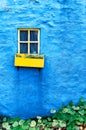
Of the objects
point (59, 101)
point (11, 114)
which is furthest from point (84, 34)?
point (11, 114)

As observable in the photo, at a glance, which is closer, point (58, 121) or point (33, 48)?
point (58, 121)

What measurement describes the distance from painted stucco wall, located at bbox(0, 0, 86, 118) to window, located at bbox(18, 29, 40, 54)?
12cm

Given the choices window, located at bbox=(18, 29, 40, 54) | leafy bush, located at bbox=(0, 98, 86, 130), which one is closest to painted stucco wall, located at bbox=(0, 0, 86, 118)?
window, located at bbox=(18, 29, 40, 54)

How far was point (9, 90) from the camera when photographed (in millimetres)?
9953

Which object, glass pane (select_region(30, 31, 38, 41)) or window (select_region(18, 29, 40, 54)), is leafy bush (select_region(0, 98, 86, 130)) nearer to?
window (select_region(18, 29, 40, 54))

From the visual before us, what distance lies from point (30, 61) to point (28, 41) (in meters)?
0.45

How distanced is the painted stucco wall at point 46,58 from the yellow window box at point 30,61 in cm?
13

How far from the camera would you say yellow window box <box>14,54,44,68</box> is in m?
9.73

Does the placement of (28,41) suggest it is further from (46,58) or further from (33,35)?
(46,58)

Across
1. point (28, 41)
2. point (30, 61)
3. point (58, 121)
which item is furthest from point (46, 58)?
point (58, 121)

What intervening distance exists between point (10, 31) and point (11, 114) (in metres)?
1.79

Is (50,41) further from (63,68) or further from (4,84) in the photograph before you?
(4,84)

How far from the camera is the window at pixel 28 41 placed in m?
9.85

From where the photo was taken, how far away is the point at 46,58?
32.2ft
